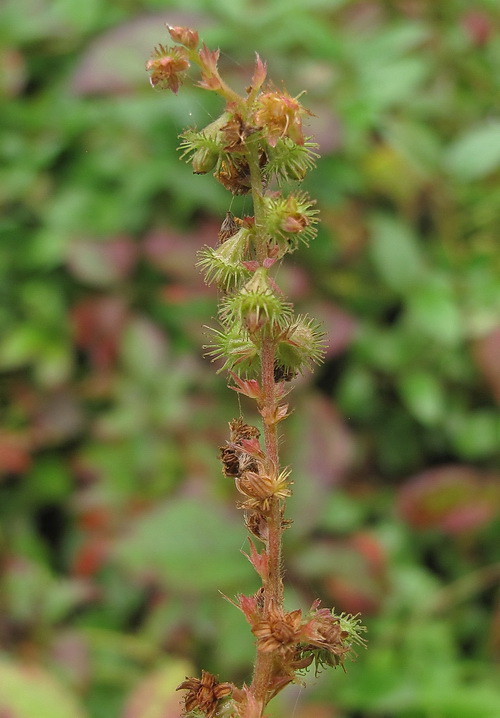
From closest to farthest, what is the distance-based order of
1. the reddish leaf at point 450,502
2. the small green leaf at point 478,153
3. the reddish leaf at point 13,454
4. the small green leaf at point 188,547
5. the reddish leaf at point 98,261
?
the small green leaf at point 188,547 < the reddish leaf at point 450,502 < the small green leaf at point 478,153 < the reddish leaf at point 13,454 < the reddish leaf at point 98,261

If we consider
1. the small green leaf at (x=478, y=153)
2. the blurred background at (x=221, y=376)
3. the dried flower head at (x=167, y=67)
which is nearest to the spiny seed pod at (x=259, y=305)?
the dried flower head at (x=167, y=67)

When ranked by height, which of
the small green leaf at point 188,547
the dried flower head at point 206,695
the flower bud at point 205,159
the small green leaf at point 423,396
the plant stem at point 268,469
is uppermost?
the small green leaf at point 423,396

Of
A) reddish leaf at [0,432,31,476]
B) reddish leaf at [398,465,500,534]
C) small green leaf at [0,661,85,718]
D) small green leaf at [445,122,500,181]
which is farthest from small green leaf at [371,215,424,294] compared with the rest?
small green leaf at [0,661,85,718]

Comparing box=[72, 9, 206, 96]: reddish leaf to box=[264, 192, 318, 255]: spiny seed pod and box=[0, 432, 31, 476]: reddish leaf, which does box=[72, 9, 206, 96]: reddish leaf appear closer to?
box=[0, 432, 31, 476]: reddish leaf

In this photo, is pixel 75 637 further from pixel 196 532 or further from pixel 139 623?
pixel 196 532

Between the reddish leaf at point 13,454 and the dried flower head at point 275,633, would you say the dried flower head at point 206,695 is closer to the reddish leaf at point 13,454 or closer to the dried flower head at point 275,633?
the dried flower head at point 275,633

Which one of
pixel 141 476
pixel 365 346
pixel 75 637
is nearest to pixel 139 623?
pixel 75 637
